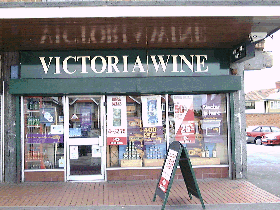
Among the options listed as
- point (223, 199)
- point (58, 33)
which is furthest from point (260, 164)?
point (58, 33)

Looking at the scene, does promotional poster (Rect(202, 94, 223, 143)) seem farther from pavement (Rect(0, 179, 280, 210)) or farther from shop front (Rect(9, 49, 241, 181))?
pavement (Rect(0, 179, 280, 210))

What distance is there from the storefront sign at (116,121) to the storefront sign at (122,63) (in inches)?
27.3

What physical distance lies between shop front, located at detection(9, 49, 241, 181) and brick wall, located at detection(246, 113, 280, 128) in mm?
25840

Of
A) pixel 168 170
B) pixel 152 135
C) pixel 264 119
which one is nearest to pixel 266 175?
pixel 152 135

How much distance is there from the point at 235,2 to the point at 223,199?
12.4ft

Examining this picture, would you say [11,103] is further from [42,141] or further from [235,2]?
[235,2]

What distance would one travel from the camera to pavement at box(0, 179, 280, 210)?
5.96 meters

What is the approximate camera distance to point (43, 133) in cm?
825

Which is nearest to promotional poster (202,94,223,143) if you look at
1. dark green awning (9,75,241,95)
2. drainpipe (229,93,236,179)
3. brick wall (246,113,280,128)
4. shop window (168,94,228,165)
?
shop window (168,94,228,165)

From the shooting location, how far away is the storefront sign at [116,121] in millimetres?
8172

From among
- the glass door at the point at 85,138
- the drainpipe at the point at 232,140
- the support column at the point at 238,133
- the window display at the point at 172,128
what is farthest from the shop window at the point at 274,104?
the glass door at the point at 85,138

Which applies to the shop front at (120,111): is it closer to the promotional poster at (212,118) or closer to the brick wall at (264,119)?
the promotional poster at (212,118)

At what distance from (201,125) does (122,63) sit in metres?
2.67

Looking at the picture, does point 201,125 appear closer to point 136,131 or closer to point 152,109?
point 152,109
